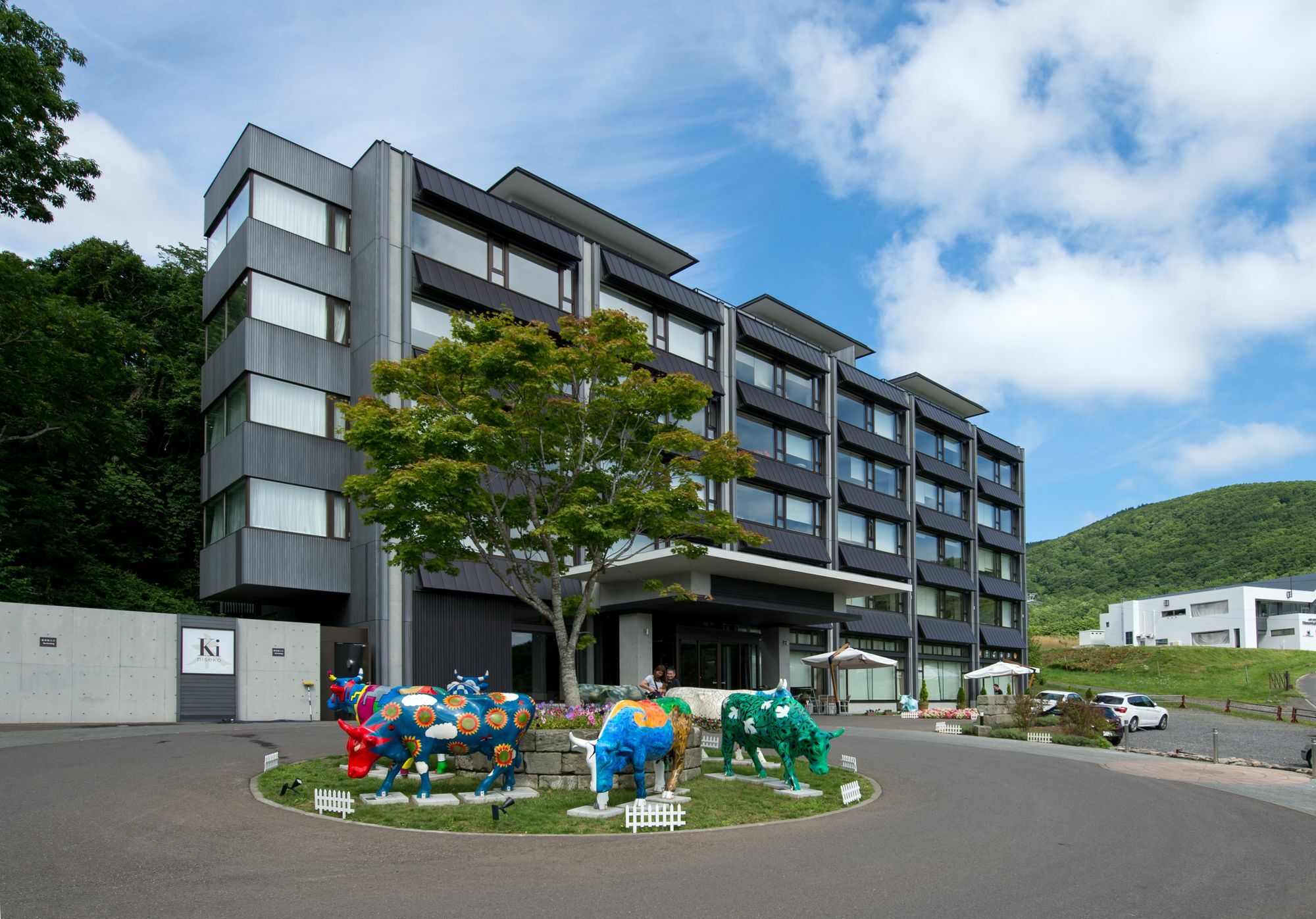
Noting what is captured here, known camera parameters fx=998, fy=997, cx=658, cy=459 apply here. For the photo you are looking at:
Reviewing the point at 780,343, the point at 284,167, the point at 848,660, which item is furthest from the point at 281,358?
the point at 780,343

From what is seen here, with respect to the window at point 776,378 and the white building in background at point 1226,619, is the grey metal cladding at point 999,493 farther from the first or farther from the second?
the white building in background at point 1226,619

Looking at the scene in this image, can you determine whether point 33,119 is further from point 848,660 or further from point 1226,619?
point 1226,619

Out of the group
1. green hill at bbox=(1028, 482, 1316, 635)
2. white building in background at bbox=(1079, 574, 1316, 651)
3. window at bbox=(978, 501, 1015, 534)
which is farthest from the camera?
green hill at bbox=(1028, 482, 1316, 635)

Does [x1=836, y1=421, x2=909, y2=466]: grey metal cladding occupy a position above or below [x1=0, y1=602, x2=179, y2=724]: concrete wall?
above

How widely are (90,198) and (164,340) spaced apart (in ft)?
52.1

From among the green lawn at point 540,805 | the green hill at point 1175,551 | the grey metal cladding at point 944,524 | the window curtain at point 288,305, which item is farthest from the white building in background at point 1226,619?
the green lawn at point 540,805

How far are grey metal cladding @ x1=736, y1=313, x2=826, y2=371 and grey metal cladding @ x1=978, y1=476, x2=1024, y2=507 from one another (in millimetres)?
19961

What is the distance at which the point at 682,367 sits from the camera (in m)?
43.2

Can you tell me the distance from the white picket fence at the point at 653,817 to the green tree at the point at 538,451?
629cm

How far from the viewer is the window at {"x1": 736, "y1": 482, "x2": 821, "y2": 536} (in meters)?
47.0

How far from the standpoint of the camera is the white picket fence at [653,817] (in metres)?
11.5

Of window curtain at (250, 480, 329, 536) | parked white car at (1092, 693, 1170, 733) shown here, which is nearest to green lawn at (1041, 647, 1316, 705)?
parked white car at (1092, 693, 1170, 733)

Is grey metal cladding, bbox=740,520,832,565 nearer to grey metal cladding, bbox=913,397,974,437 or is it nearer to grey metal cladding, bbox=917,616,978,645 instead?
grey metal cladding, bbox=917,616,978,645

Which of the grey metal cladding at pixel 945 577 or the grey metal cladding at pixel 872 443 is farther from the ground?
the grey metal cladding at pixel 872 443
